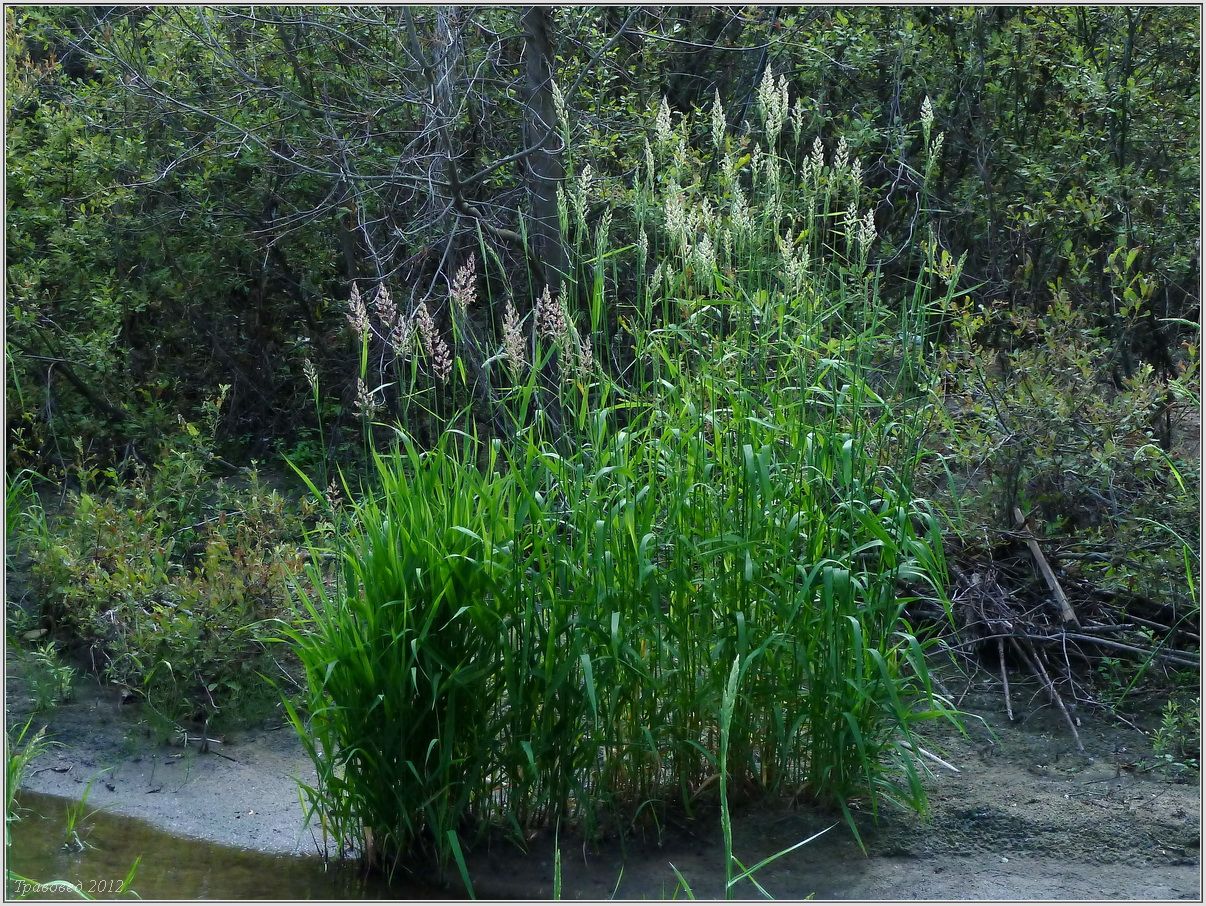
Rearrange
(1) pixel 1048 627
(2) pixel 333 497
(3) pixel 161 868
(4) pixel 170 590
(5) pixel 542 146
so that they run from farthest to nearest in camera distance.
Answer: (5) pixel 542 146 → (4) pixel 170 590 → (1) pixel 1048 627 → (2) pixel 333 497 → (3) pixel 161 868

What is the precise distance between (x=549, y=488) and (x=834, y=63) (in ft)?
13.0

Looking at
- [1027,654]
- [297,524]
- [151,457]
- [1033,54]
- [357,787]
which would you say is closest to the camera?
[357,787]

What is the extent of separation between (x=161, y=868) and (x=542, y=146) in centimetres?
369

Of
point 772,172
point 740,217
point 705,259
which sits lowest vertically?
point 705,259

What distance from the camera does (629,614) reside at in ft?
11.4

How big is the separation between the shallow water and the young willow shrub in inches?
7.6

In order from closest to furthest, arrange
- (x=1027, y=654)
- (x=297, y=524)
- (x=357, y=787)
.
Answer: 1. (x=357, y=787)
2. (x=1027, y=654)
3. (x=297, y=524)

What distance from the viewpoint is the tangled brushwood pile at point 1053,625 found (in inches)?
175

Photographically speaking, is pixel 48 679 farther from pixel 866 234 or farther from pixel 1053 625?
pixel 1053 625

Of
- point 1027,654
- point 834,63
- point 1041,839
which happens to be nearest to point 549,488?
point 1041,839

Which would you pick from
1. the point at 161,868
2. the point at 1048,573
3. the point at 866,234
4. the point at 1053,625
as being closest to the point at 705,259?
the point at 866,234

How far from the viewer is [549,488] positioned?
3.62 meters

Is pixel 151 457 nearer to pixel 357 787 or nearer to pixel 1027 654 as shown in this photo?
pixel 357 787

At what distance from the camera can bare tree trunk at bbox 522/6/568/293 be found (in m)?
5.73
